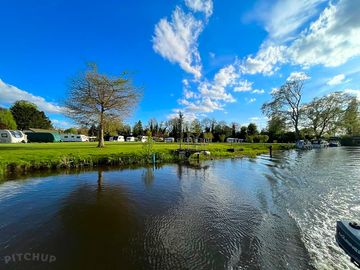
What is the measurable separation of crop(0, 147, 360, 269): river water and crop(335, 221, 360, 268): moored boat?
1.00 m

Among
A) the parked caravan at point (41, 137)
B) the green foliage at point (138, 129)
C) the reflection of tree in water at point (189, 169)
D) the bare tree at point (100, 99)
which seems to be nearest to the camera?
the reflection of tree in water at point (189, 169)

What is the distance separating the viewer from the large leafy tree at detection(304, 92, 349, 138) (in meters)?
54.4

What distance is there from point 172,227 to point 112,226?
2.00 meters

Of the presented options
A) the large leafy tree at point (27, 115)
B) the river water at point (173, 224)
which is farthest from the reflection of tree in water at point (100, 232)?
the large leafy tree at point (27, 115)

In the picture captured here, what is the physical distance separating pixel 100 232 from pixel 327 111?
214 ft

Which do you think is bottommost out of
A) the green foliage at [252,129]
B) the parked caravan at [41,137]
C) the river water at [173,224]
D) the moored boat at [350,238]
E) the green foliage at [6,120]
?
the river water at [173,224]

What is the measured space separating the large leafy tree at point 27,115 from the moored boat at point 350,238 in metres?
89.1

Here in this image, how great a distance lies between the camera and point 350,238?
4.02 m

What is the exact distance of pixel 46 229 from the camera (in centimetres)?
634

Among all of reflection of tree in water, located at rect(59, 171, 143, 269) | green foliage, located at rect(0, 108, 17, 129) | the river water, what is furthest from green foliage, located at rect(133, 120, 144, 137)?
reflection of tree in water, located at rect(59, 171, 143, 269)

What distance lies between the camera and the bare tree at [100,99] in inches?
1084

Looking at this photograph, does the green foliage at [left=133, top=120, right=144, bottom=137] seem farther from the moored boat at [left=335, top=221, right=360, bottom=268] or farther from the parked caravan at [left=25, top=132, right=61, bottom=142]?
the moored boat at [left=335, top=221, right=360, bottom=268]

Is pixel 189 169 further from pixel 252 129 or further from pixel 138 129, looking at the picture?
pixel 138 129

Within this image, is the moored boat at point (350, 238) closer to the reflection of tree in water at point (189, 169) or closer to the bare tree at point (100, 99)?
the reflection of tree in water at point (189, 169)
